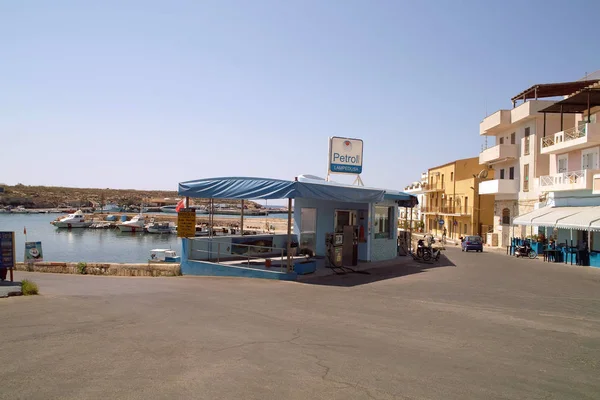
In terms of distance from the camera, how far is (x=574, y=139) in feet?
102

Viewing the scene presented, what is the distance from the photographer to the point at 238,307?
34.4 feet

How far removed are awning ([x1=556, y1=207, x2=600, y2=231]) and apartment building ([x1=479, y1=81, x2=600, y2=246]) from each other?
3088 mm

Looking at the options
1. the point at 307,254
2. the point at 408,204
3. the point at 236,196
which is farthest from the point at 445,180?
the point at 236,196

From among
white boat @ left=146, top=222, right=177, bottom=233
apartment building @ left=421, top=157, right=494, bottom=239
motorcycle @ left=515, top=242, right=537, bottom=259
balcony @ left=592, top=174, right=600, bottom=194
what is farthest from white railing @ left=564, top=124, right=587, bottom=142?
white boat @ left=146, top=222, right=177, bottom=233

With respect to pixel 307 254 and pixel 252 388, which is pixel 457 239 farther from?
pixel 252 388

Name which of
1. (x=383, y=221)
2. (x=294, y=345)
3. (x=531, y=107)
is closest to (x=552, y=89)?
(x=531, y=107)

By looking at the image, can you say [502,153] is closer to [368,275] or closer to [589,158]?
[589,158]

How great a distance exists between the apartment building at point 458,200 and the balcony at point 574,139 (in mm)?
14566

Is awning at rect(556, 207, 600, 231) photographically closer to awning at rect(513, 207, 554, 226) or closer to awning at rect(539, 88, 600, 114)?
awning at rect(513, 207, 554, 226)

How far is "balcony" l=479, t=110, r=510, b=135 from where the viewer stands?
44438 millimetres

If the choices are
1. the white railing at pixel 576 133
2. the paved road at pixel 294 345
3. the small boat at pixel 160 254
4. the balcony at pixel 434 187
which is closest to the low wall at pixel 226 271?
the paved road at pixel 294 345

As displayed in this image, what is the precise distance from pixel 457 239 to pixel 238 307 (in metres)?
51.4

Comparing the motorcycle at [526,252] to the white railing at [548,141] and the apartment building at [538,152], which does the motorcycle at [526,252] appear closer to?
the apartment building at [538,152]

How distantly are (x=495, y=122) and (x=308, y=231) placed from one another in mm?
31478
